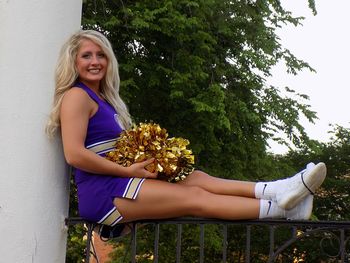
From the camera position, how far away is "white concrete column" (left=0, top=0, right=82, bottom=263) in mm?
2953

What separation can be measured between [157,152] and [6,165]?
720 mm

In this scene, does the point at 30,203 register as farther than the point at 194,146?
No

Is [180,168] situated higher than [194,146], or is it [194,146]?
[194,146]

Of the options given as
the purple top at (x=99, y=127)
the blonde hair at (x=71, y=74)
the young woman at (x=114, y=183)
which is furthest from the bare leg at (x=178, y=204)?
the blonde hair at (x=71, y=74)

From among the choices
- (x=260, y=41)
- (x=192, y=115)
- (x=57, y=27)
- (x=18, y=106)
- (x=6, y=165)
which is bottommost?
(x=6, y=165)

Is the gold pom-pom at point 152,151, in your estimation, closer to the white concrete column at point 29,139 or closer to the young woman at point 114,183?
the young woman at point 114,183

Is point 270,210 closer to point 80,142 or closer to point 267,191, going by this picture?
point 267,191

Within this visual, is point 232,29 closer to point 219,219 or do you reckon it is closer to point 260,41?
point 260,41

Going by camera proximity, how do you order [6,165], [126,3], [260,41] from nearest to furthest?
[6,165]
[126,3]
[260,41]

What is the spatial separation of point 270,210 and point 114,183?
77cm

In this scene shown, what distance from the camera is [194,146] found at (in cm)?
947

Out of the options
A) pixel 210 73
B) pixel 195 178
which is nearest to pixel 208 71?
pixel 210 73

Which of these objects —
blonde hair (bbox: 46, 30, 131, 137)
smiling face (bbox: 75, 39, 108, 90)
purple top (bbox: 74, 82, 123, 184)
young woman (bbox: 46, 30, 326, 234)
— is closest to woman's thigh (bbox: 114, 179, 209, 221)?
young woman (bbox: 46, 30, 326, 234)

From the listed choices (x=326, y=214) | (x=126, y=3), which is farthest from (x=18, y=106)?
(x=326, y=214)
